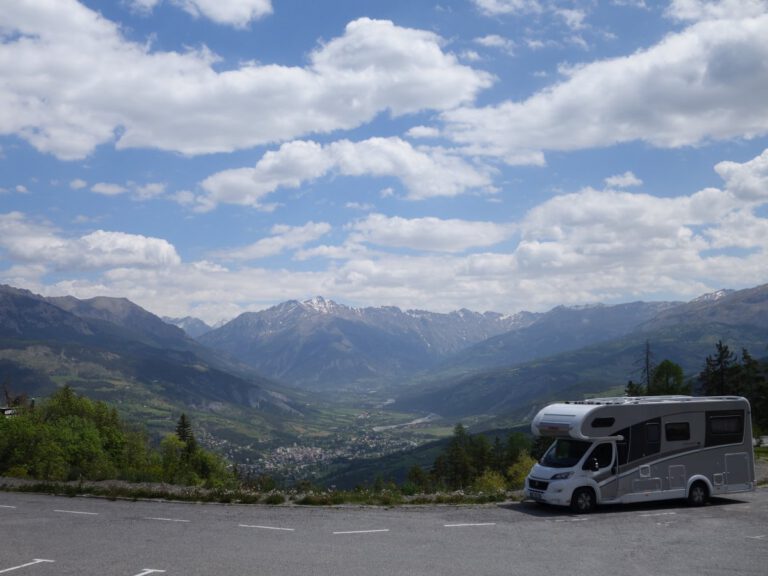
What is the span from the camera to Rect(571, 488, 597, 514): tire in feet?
79.9

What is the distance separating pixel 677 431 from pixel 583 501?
5.43m

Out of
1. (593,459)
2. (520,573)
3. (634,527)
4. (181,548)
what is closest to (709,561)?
(634,527)

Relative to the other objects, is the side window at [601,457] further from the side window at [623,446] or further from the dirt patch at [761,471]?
the dirt patch at [761,471]

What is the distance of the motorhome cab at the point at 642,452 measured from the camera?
81.0ft

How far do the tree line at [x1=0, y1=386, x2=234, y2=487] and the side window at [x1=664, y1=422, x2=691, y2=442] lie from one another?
2136 cm

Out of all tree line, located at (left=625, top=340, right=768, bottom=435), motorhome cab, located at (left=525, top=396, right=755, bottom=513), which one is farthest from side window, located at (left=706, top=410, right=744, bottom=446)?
tree line, located at (left=625, top=340, right=768, bottom=435)

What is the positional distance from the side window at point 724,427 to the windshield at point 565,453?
6.11 meters

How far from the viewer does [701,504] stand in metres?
26.4

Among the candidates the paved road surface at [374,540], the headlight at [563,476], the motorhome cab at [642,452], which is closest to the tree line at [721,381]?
the motorhome cab at [642,452]

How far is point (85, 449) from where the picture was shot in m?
57.2

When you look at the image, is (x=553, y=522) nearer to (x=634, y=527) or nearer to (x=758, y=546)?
(x=634, y=527)

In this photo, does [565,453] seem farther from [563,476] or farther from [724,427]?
[724,427]

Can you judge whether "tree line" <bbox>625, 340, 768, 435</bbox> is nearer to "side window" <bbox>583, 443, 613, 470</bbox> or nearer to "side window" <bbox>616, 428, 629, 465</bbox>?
"side window" <bbox>616, 428, 629, 465</bbox>

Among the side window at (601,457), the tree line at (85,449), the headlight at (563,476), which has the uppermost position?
the side window at (601,457)
